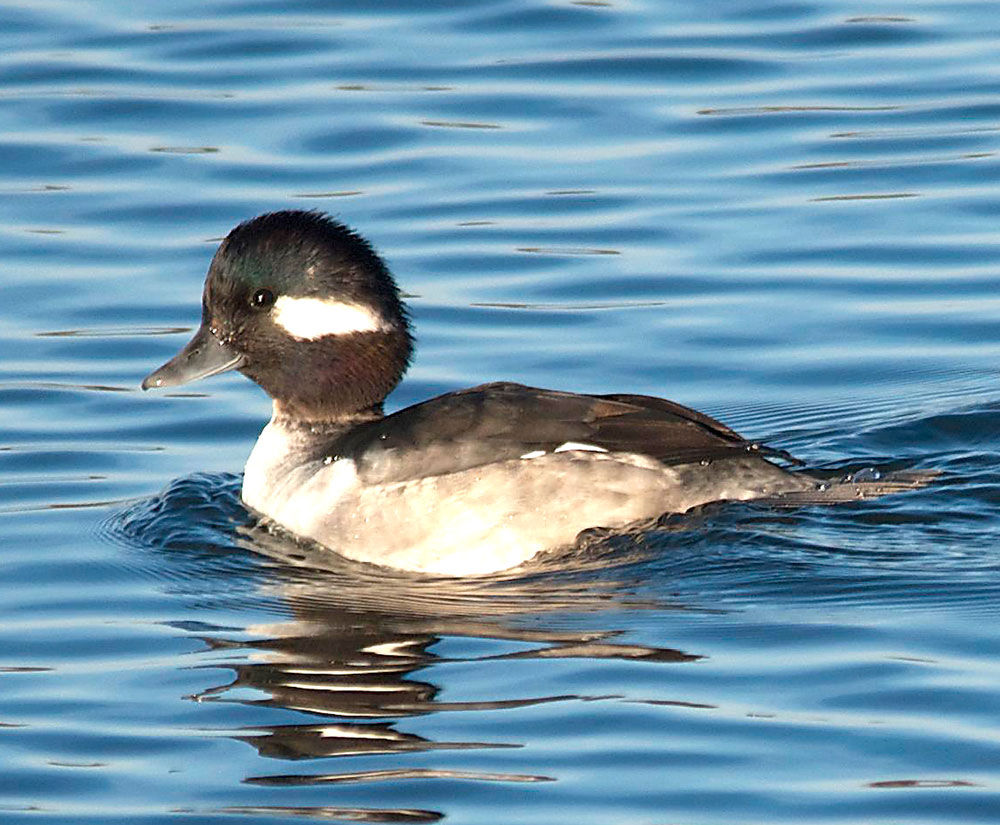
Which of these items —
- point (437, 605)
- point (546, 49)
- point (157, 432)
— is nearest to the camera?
point (437, 605)

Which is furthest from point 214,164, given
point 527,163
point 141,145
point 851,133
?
point 851,133

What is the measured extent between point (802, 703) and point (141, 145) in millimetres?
8748

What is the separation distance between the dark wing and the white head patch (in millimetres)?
660

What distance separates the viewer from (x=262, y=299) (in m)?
10.0

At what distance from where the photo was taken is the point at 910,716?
7.38 m

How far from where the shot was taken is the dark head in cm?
989

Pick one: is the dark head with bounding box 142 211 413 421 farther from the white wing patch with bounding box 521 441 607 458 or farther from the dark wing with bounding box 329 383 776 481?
the white wing patch with bounding box 521 441 607 458

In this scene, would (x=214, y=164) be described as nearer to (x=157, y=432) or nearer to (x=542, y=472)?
(x=157, y=432)

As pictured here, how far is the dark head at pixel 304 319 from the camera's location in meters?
9.89

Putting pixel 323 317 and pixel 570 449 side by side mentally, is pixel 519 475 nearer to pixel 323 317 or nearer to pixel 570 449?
pixel 570 449

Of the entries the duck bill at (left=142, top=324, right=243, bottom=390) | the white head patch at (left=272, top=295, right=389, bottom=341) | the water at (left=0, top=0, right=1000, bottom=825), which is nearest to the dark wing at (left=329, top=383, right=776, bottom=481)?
the water at (left=0, top=0, right=1000, bottom=825)

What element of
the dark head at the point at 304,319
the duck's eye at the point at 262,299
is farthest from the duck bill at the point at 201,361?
the duck's eye at the point at 262,299

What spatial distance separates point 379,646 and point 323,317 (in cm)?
212

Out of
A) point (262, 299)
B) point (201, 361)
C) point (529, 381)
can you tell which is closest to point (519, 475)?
point (262, 299)
